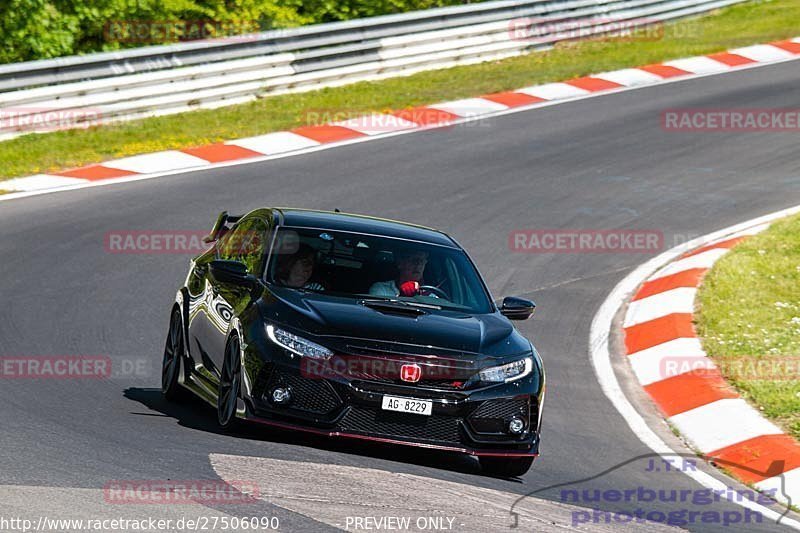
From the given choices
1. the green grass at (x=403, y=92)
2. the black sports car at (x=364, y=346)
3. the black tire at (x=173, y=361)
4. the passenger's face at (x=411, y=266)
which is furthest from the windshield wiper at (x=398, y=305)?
the green grass at (x=403, y=92)

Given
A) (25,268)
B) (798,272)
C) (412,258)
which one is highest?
(412,258)

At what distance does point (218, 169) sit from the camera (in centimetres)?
1709

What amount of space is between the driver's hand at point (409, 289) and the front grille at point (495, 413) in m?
1.22

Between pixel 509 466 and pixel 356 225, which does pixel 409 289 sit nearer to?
pixel 356 225

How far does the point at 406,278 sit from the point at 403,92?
12.9 metres

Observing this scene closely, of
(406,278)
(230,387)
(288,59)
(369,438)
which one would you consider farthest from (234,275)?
(288,59)

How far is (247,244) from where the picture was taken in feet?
31.1

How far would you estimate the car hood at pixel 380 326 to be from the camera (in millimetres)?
7941

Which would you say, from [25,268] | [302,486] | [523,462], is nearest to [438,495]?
[302,486]

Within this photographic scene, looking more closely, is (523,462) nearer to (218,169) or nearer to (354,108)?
(218,169)

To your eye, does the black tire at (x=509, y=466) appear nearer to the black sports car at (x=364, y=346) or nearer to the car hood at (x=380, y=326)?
the black sports car at (x=364, y=346)

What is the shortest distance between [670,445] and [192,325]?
132 inches

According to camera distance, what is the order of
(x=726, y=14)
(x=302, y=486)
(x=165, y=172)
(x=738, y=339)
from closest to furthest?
(x=302, y=486) → (x=738, y=339) → (x=165, y=172) → (x=726, y=14)

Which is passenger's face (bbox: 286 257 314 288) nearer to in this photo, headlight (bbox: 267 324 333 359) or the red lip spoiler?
headlight (bbox: 267 324 333 359)
